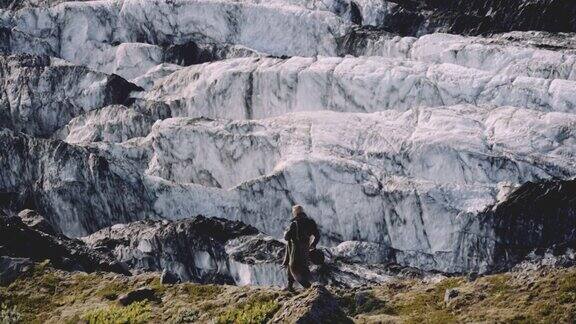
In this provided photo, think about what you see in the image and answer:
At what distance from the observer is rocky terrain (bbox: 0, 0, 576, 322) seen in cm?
5722

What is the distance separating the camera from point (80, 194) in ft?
228

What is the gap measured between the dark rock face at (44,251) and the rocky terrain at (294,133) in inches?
92.2

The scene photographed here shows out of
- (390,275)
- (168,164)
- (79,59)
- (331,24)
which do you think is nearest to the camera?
(390,275)

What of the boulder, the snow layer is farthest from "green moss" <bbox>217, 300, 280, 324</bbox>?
the snow layer

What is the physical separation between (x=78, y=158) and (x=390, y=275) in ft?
97.2

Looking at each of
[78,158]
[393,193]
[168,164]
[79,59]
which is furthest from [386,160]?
[79,59]

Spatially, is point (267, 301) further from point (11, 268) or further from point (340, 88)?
point (340, 88)

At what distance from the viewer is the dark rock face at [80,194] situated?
225 feet

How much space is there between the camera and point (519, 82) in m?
66.4

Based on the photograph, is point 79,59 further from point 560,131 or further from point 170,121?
point 560,131

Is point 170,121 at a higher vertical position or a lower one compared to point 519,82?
lower

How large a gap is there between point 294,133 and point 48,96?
93.3ft

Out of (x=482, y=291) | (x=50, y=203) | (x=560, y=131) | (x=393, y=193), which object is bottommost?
(x=50, y=203)

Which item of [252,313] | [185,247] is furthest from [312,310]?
[185,247]
